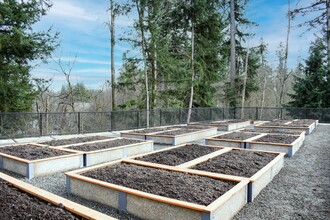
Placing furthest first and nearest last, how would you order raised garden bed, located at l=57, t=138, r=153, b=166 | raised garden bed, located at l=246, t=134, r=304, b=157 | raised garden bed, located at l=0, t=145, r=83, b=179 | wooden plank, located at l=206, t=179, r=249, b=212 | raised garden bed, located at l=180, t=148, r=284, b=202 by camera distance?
1. raised garden bed, located at l=246, t=134, r=304, b=157
2. raised garden bed, located at l=57, t=138, r=153, b=166
3. raised garden bed, located at l=0, t=145, r=83, b=179
4. raised garden bed, located at l=180, t=148, r=284, b=202
5. wooden plank, located at l=206, t=179, r=249, b=212

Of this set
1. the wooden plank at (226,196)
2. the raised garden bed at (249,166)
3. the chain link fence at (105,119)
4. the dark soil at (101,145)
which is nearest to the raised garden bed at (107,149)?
the dark soil at (101,145)

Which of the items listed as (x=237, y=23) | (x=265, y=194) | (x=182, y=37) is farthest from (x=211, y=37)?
A: (x=265, y=194)

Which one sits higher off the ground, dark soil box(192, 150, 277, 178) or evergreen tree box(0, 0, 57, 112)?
evergreen tree box(0, 0, 57, 112)

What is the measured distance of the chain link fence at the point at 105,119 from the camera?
8.82 meters

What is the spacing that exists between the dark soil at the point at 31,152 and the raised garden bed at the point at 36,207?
6.57 feet

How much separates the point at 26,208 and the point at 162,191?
1.58 m

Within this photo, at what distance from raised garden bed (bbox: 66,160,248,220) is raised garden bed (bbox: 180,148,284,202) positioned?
38 cm

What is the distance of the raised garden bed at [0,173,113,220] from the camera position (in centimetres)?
261

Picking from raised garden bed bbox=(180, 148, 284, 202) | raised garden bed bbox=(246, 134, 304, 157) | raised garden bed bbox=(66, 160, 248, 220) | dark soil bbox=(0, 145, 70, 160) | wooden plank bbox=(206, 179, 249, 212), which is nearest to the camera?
wooden plank bbox=(206, 179, 249, 212)

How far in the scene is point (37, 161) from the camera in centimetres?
490

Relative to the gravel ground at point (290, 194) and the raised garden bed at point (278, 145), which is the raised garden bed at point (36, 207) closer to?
the gravel ground at point (290, 194)

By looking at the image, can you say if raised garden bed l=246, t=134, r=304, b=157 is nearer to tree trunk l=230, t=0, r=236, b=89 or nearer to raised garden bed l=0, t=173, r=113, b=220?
raised garden bed l=0, t=173, r=113, b=220

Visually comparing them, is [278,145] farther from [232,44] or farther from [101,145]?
[232,44]

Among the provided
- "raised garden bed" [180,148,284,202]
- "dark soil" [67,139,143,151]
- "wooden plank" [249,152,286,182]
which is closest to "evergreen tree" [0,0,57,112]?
"dark soil" [67,139,143,151]
